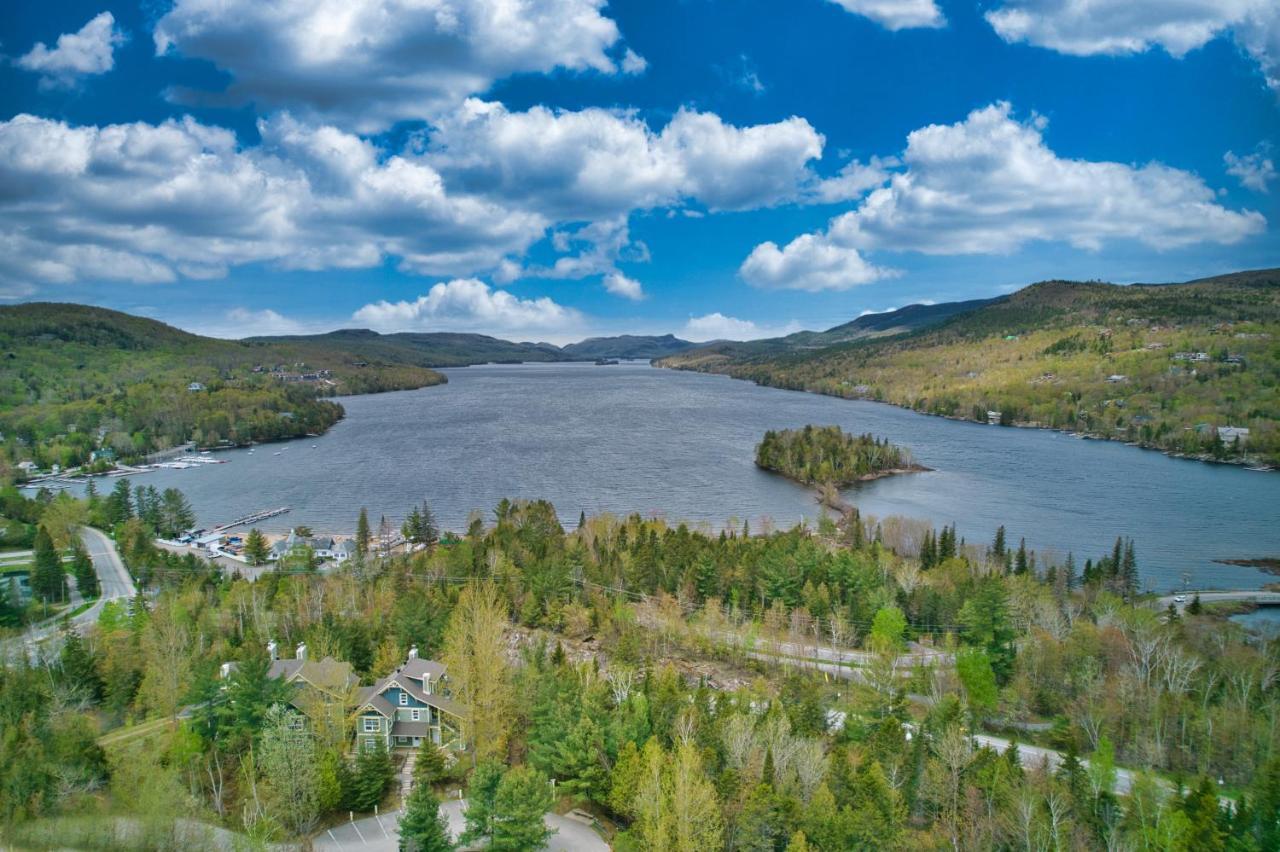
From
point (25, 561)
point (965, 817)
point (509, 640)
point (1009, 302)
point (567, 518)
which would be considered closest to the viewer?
point (965, 817)

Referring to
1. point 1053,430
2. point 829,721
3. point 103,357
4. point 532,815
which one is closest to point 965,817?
point 829,721

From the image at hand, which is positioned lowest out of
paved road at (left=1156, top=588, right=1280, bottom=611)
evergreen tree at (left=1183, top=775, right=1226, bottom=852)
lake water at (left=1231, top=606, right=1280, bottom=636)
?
lake water at (left=1231, top=606, right=1280, bottom=636)

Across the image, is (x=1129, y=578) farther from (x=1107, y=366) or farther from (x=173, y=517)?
(x=1107, y=366)

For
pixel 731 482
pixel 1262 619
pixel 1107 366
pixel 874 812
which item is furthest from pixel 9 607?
pixel 1107 366

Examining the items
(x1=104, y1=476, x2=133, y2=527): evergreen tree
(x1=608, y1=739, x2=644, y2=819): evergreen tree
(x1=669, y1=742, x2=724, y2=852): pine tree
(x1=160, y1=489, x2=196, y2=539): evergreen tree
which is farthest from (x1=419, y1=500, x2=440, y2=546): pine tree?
(x1=669, y1=742, x2=724, y2=852): pine tree

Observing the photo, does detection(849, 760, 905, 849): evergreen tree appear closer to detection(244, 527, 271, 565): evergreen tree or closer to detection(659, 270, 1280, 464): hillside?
detection(244, 527, 271, 565): evergreen tree

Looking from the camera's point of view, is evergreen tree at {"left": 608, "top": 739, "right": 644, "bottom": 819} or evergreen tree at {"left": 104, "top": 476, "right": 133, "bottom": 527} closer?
evergreen tree at {"left": 608, "top": 739, "right": 644, "bottom": 819}

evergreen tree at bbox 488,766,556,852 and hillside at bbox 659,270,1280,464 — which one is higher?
hillside at bbox 659,270,1280,464

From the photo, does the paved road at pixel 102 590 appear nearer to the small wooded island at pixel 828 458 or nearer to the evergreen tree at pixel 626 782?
the evergreen tree at pixel 626 782

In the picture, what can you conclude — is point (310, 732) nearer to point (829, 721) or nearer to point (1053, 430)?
point (829, 721)
